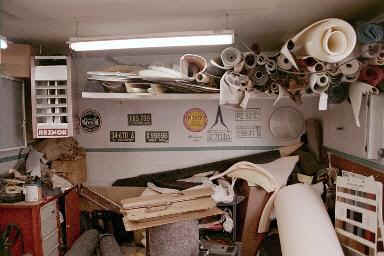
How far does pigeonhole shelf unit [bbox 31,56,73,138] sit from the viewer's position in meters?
3.56

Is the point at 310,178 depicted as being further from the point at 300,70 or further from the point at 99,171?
the point at 99,171

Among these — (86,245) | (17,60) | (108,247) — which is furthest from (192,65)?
(86,245)

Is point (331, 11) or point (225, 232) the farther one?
point (225, 232)

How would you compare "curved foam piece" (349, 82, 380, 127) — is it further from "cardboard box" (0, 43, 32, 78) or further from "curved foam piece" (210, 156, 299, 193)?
"cardboard box" (0, 43, 32, 78)

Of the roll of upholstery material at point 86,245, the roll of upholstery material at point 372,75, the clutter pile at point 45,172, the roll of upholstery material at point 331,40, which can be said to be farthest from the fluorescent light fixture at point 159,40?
the roll of upholstery material at point 86,245

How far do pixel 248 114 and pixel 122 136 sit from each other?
6.47ft

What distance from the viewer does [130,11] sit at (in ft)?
8.91

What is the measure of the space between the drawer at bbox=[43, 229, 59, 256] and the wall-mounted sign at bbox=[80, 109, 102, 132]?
1589 millimetres

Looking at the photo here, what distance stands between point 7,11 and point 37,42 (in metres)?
1.15

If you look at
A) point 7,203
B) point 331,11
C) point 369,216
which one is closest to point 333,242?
point 369,216

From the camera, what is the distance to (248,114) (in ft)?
14.7

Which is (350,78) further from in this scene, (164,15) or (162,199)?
(162,199)

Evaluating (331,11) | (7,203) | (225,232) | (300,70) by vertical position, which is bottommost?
(225,232)

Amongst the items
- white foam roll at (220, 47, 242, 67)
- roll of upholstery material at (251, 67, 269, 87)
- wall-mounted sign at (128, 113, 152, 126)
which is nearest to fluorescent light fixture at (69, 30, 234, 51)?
white foam roll at (220, 47, 242, 67)
